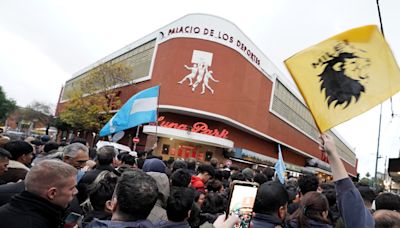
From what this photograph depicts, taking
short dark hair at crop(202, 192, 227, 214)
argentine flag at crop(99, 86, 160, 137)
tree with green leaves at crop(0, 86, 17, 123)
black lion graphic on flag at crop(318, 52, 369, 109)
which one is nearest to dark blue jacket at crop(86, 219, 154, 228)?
black lion graphic on flag at crop(318, 52, 369, 109)

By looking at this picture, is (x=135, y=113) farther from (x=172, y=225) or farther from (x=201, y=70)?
(x=201, y=70)

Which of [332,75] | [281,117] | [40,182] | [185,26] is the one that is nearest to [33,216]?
[40,182]

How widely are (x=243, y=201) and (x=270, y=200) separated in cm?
46

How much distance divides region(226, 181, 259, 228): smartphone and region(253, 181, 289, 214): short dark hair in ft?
1.12

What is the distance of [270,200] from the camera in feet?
8.73

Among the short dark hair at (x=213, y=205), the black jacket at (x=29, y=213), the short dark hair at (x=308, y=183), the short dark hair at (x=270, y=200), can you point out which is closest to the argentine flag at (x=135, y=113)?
the short dark hair at (x=213, y=205)

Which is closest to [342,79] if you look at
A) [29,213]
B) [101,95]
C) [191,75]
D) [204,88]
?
[29,213]

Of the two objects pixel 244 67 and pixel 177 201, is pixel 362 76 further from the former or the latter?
pixel 244 67

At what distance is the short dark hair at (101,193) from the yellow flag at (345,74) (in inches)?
66.9

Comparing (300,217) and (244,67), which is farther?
(244,67)

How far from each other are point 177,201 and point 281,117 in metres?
34.2

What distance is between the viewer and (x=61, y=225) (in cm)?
211

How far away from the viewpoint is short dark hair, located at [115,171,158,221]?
2012 mm

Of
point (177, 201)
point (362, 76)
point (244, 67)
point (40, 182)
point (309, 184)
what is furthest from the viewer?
point (244, 67)
